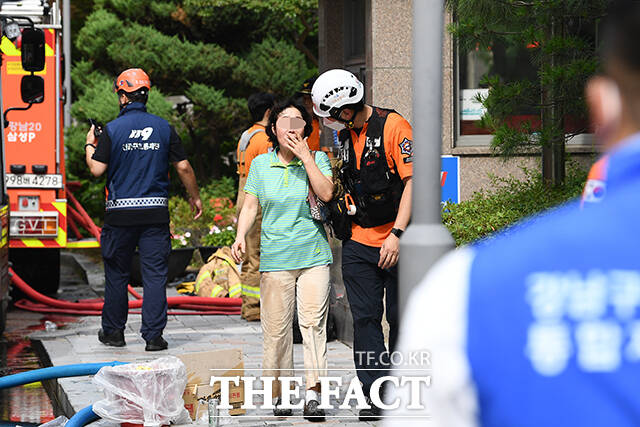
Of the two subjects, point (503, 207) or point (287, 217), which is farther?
point (503, 207)

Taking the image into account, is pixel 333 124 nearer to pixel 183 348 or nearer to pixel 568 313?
pixel 183 348

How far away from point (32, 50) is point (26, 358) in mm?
2935

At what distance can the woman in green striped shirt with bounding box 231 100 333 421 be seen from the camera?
616 centimetres

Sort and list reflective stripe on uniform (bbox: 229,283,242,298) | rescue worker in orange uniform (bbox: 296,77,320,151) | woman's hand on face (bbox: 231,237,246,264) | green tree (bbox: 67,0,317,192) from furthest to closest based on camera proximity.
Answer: green tree (bbox: 67,0,317,192), reflective stripe on uniform (bbox: 229,283,242,298), rescue worker in orange uniform (bbox: 296,77,320,151), woman's hand on face (bbox: 231,237,246,264)

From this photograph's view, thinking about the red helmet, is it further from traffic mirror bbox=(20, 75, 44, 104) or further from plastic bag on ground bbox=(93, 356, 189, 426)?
plastic bag on ground bbox=(93, 356, 189, 426)

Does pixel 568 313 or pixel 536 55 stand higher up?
pixel 536 55

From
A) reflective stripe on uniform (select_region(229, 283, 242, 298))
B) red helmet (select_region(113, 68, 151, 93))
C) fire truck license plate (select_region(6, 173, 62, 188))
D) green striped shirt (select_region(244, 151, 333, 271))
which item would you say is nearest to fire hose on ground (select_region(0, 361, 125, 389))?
green striped shirt (select_region(244, 151, 333, 271))

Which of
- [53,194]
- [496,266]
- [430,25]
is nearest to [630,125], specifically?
[496,266]

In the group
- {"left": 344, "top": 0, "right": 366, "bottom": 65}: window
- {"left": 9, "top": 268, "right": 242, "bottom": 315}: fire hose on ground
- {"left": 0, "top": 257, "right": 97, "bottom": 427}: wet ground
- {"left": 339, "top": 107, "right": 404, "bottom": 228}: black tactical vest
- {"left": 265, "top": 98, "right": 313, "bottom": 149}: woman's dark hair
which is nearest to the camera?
{"left": 339, "top": 107, "right": 404, "bottom": 228}: black tactical vest

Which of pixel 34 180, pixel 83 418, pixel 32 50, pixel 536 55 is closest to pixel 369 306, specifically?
pixel 83 418

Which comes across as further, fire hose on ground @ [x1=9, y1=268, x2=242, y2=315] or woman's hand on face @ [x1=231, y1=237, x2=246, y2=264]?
fire hose on ground @ [x1=9, y1=268, x2=242, y2=315]

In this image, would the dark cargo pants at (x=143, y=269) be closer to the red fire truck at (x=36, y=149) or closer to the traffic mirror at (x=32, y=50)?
the traffic mirror at (x=32, y=50)

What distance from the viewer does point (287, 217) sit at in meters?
6.23

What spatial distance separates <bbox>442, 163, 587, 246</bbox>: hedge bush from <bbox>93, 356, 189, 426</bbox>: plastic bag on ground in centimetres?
202
